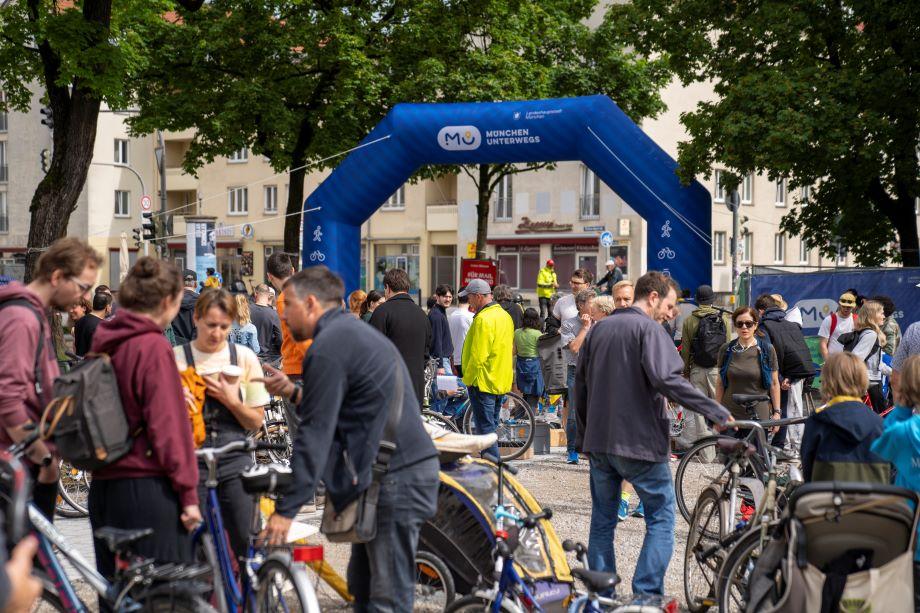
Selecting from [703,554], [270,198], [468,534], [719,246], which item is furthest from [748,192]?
[468,534]

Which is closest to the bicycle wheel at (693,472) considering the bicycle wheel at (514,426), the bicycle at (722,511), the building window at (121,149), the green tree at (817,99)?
the bicycle at (722,511)

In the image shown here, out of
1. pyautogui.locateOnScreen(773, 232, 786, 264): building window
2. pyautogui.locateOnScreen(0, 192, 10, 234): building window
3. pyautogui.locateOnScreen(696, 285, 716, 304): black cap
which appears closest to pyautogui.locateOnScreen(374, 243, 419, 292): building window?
pyautogui.locateOnScreen(773, 232, 786, 264): building window

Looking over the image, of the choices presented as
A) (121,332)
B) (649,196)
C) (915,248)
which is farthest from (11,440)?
(915,248)

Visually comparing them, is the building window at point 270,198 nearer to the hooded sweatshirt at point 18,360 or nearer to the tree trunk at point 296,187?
the tree trunk at point 296,187

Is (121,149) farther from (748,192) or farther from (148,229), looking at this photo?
(748,192)

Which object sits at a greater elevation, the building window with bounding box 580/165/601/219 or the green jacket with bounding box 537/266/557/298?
the building window with bounding box 580/165/601/219

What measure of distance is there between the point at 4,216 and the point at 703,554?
2528 inches

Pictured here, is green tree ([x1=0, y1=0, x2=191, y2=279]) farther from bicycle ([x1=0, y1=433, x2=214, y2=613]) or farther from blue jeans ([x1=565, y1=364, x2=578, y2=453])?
bicycle ([x1=0, y1=433, x2=214, y2=613])

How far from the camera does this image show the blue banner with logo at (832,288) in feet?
53.1

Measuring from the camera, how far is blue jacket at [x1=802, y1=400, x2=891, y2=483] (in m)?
5.37

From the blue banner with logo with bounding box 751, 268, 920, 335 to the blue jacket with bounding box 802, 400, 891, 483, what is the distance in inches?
435

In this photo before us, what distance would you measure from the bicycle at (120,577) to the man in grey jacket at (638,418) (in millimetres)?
2512

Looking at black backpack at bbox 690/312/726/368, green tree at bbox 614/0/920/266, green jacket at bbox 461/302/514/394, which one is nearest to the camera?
green jacket at bbox 461/302/514/394

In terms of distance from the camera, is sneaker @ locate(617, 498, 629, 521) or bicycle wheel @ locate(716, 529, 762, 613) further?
sneaker @ locate(617, 498, 629, 521)
